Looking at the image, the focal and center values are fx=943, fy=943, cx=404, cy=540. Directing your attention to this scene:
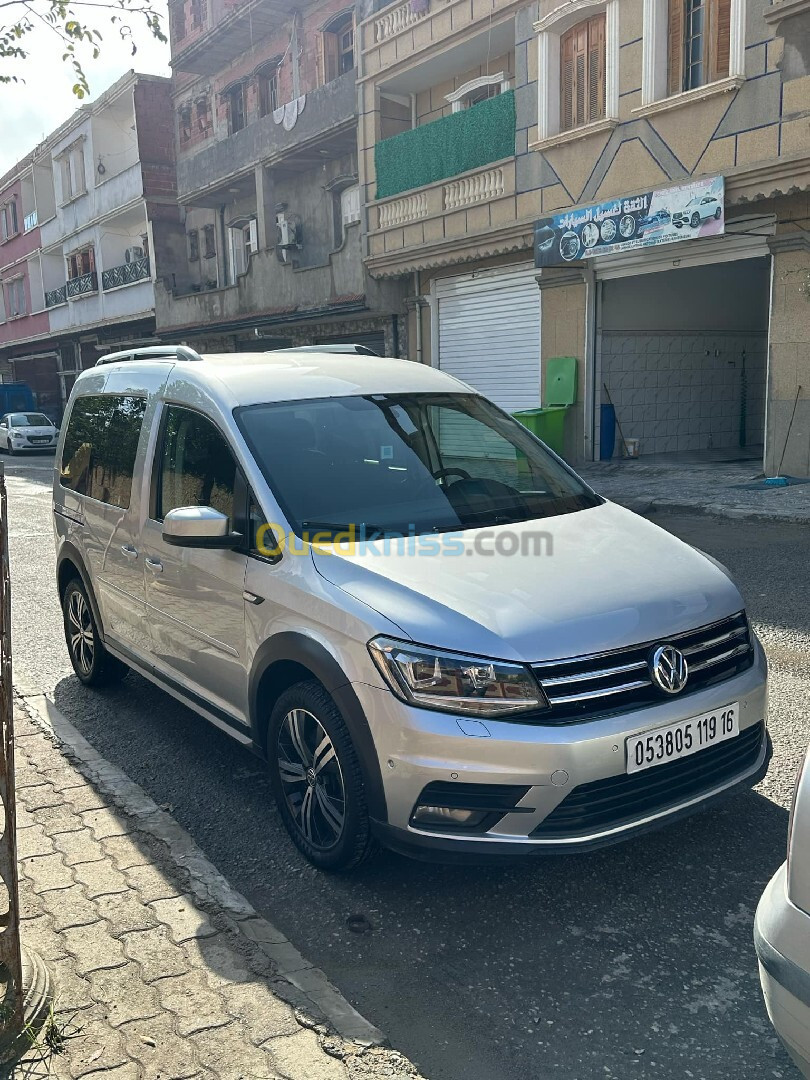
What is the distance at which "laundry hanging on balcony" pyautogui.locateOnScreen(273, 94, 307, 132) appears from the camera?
21.2m

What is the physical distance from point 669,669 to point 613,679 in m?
0.21

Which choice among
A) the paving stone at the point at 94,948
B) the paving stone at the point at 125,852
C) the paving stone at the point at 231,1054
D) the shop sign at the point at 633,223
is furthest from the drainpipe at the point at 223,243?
the paving stone at the point at 231,1054

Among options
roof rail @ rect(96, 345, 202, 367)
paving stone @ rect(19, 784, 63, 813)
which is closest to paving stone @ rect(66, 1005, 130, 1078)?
paving stone @ rect(19, 784, 63, 813)

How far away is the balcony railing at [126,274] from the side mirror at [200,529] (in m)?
28.8

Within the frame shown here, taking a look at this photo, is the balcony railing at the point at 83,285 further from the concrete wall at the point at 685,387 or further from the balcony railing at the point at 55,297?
the concrete wall at the point at 685,387

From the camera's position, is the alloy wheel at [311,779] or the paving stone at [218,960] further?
the alloy wheel at [311,779]

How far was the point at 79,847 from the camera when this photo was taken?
142 inches

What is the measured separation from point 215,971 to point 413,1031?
64 cm

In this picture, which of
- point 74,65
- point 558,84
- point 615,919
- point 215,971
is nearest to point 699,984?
point 615,919

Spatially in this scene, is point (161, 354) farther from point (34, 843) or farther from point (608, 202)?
point (608, 202)

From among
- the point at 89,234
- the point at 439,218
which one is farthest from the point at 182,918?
the point at 89,234

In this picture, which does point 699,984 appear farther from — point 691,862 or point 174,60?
point 174,60

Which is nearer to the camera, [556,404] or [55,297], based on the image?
[556,404]

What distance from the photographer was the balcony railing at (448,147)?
1609 cm
